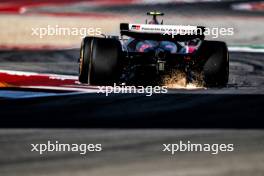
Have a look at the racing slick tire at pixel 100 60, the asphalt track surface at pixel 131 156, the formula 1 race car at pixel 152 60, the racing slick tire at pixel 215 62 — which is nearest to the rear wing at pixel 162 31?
the formula 1 race car at pixel 152 60

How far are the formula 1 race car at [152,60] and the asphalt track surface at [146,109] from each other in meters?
0.28

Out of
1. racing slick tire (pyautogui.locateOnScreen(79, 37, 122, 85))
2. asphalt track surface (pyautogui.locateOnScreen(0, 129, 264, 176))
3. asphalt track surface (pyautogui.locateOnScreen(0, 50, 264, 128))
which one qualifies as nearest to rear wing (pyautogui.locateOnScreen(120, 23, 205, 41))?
racing slick tire (pyautogui.locateOnScreen(79, 37, 122, 85))

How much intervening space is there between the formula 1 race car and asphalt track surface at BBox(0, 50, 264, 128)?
28 centimetres

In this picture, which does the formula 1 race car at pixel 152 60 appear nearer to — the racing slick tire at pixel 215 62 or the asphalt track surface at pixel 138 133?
the racing slick tire at pixel 215 62

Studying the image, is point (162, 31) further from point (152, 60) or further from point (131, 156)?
point (131, 156)

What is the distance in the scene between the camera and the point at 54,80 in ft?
40.8

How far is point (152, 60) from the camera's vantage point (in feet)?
32.2

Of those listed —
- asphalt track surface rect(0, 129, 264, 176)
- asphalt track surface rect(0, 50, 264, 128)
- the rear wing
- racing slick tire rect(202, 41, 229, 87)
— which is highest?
the rear wing

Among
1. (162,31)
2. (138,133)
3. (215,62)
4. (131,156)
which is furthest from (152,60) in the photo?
(131,156)

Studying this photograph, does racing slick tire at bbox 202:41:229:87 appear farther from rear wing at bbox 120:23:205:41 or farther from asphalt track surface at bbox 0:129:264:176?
asphalt track surface at bbox 0:129:264:176

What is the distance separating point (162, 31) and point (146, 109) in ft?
4.61

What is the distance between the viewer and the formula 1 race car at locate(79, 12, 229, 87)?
934 cm

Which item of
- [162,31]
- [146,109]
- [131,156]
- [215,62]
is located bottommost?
[131,156]

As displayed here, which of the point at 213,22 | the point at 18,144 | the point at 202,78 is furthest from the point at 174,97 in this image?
the point at 213,22
